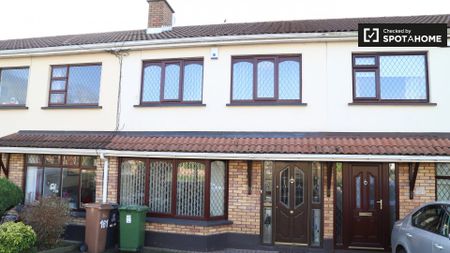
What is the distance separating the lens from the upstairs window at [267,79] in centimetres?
979

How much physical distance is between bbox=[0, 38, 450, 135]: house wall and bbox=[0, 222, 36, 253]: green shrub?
3.77 metres

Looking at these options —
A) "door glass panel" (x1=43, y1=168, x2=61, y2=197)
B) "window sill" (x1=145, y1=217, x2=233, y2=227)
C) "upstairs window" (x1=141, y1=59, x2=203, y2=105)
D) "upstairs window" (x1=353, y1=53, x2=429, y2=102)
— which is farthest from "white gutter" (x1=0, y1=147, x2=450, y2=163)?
"upstairs window" (x1=353, y1=53, x2=429, y2=102)

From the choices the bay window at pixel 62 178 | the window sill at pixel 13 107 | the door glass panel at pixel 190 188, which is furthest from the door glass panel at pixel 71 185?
the door glass panel at pixel 190 188

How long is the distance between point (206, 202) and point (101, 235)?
2.55 m

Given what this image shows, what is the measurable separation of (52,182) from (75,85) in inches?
110

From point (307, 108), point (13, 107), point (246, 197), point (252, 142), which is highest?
point (13, 107)

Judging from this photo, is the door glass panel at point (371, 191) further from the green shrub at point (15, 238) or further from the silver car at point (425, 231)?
the green shrub at point (15, 238)

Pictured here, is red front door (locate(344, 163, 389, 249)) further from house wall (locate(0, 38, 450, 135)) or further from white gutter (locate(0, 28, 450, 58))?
white gutter (locate(0, 28, 450, 58))

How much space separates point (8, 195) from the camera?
32.1 ft

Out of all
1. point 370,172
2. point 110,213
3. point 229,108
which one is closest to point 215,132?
point 229,108

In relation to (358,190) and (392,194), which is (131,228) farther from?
(392,194)

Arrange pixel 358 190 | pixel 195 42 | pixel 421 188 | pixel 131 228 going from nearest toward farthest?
pixel 421 188
pixel 131 228
pixel 358 190
pixel 195 42

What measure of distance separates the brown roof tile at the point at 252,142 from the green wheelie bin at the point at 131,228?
1451mm

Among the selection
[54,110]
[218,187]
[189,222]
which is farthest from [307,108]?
[54,110]
